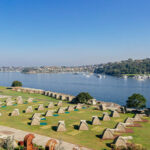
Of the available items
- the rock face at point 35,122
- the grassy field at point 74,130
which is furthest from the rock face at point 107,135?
the rock face at point 35,122

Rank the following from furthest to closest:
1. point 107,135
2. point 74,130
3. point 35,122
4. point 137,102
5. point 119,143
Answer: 1. point 137,102
2. point 35,122
3. point 74,130
4. point 107,135
5. point 119,143

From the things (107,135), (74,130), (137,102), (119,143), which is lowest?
(74,130)

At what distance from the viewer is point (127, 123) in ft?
92.1

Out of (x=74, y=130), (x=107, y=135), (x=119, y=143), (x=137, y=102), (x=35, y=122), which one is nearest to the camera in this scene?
(x=119, y=143)

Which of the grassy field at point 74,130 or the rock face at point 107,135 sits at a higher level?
the rock face at point 107,135

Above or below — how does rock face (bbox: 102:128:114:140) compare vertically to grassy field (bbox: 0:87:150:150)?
above

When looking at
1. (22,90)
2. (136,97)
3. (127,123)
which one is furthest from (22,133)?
(22,90)

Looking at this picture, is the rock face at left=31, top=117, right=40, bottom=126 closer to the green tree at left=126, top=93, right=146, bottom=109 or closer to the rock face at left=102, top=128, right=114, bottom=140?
the rock face at left=102, top=128, right=114, bottom=140

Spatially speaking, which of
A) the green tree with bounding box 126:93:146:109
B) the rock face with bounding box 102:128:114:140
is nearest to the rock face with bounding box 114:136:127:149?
the rock face with bounding box 102:128:114:140

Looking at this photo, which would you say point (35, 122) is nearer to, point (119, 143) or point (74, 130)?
point (74, 130)

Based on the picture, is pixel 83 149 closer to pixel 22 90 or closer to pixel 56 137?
pixel 56 137

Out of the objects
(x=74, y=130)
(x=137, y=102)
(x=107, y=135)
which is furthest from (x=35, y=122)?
(x=137, y=102)

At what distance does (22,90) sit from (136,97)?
4348 centimetres

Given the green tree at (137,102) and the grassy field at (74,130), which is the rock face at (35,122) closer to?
the grassy field at (74,130)
